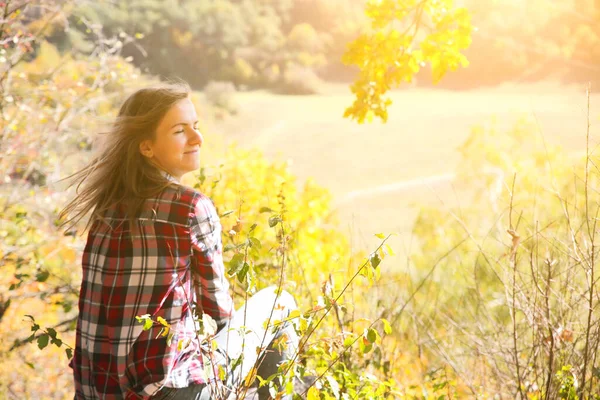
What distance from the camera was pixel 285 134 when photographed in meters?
12.4

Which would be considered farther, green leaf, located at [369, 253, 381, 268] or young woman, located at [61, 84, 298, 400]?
young woman, located at [61, 84, 298, 400]

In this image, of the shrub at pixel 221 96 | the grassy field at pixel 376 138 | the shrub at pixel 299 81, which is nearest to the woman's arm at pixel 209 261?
the grassy field at pixel 376 138

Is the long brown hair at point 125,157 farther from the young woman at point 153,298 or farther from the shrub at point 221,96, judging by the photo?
the shrub at point 221,96

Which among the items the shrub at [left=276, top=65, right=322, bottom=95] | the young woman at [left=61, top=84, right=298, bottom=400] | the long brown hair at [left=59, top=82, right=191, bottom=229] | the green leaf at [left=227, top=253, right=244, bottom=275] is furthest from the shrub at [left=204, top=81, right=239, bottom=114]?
the green leaf at [left=227, top=253, right=244, bottom=275]

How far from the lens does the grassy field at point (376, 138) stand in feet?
39.6

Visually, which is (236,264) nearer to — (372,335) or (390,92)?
(372,335)

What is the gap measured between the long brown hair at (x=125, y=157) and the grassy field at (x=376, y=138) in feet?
34.6

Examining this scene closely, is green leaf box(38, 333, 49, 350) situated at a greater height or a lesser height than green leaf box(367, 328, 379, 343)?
lesser

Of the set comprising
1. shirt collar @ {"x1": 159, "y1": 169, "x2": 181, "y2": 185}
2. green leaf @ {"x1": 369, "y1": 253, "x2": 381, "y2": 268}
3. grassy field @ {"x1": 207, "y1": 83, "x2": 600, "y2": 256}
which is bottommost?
grassy field @ {"x1": 207, "y1": 83, "x2": 600, "y2": 256}

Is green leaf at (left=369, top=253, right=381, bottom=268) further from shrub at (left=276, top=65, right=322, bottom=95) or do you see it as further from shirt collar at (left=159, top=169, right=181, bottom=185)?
shrub at (left=276, top=65, right=322, bottom=95)

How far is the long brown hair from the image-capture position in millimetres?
1343

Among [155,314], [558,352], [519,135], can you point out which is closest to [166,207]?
[155,314]

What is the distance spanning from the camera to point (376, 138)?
499 inches

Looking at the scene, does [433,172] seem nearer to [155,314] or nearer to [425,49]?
[425,49]
